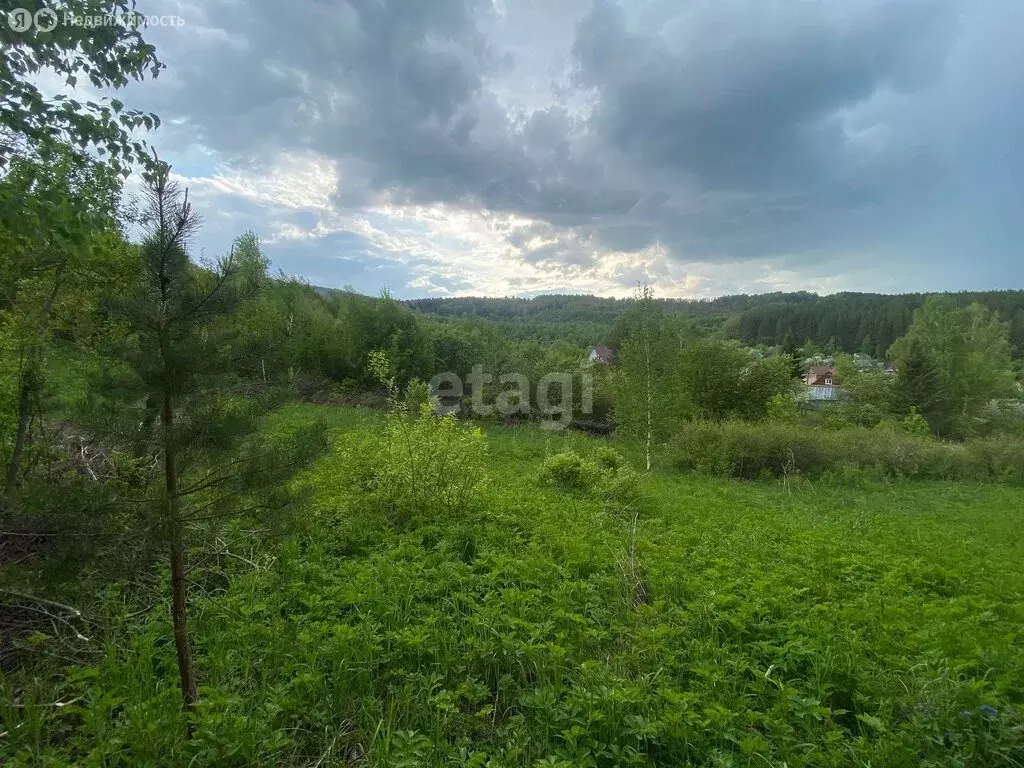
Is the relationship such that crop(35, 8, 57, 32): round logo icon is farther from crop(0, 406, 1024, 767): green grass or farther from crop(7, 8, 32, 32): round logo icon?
crop(0, 406, 1024, 767): green grass

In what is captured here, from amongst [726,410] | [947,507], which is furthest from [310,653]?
[726,410]

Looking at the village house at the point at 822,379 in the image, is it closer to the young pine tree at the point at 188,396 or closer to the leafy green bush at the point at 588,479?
the leafy green bush at the point at 588,479

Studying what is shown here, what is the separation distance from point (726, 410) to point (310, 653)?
20.8 metres

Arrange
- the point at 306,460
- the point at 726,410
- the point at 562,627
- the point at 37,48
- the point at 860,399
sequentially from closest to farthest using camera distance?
the point at 306,460, the point at 37,48, the point at 562,627, the point at 726,410, the point at 860,399

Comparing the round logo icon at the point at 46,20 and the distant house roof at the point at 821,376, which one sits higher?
the round logo icon at the point at 46,20

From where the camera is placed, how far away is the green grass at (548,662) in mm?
2289

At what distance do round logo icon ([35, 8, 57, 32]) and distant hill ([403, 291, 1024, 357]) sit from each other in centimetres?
4076

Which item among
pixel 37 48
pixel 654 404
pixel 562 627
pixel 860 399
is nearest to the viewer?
pixel 37 48

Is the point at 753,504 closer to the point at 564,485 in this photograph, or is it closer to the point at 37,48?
the point at 564,485

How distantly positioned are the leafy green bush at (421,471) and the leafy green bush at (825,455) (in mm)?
10276

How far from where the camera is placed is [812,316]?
68500 millimetres

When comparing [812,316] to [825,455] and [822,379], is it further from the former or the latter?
[825,455]

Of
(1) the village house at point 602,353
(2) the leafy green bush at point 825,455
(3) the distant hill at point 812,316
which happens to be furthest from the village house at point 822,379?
(2) the leafy green bush at point 825,455

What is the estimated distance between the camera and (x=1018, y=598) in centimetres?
421
